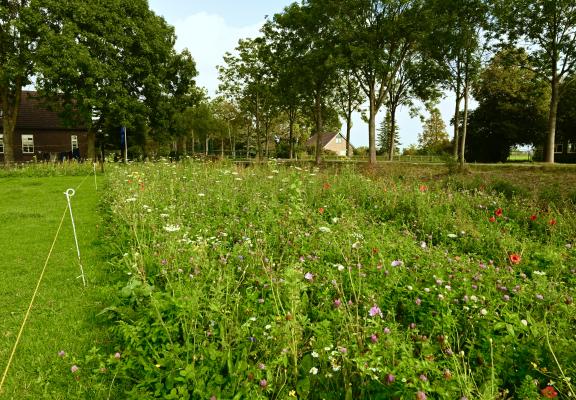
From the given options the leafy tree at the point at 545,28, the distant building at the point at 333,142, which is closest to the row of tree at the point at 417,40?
the leafy tree at the point at 545,28

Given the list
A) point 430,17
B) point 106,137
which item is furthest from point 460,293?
point 106,137

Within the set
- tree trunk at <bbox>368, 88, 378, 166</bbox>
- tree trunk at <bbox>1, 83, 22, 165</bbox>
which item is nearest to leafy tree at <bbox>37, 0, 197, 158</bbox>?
tree trunk at <bbox>1, 83, 22, 165</bbox>

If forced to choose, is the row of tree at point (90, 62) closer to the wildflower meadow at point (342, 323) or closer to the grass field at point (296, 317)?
the grass field at point (296, 317)

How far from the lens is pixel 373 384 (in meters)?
2.53

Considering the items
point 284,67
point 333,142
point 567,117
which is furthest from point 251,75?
point 333,142

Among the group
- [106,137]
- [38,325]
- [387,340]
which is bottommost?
[38,325]

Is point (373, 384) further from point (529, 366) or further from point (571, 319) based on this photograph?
point (571, 319)

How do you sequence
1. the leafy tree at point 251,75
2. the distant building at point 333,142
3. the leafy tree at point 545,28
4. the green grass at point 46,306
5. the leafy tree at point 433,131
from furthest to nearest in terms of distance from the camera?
the distant building at point 333,142 < the leafy tree at point 433,131 < the leafy tree at point 251,75 < the leafy tree at point 545,28 < the green grass at point 46,306

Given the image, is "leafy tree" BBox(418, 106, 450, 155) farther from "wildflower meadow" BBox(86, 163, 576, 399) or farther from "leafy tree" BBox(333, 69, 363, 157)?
"wildflower meadow" BBox(86, 163, 576, 399)

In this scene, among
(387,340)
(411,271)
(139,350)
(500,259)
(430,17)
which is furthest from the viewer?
(430,17)

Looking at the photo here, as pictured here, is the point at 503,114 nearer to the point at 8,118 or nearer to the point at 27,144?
the point at 8,118

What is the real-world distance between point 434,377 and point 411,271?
1.64 m

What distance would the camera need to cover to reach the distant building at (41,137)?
40.6 meters

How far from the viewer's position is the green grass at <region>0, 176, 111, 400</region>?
10.6 ft
